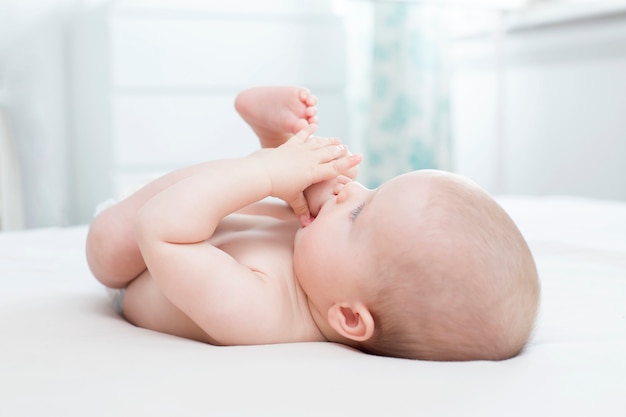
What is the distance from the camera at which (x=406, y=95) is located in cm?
340

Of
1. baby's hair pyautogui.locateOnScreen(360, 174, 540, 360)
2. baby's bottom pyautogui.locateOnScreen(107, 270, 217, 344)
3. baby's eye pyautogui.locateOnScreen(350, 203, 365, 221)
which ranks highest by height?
baby's eye pyautogui.locateOnScreen(350, 203, 365, 221)

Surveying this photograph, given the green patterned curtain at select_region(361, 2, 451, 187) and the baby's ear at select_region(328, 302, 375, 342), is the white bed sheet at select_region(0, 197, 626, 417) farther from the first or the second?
the green patterned curtain at select_region(361, 2, 451, 187)

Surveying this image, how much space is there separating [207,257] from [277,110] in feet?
1.18

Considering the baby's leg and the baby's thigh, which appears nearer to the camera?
the baby's thigh

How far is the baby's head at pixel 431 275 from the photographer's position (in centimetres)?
79

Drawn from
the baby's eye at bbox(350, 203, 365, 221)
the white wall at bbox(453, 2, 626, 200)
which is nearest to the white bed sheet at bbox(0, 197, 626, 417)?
the baby's eye at bbox(350, 203, 365, 221)

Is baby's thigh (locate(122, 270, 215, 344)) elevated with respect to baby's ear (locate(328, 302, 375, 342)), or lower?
lower

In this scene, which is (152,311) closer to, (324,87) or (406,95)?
(324,87)

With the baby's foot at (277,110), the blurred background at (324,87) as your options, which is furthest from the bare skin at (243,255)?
the blurred background at (324,87)

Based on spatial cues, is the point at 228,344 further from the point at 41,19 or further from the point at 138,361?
the point at 41,19

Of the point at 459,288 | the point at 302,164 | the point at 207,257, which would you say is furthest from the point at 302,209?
the point at 459,288

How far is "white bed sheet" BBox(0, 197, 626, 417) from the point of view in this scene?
2.06ft

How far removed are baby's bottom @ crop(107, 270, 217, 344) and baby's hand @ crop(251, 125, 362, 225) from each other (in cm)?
20

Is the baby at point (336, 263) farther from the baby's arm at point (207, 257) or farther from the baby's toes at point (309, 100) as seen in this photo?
the baby's toes at point (309, 100)
